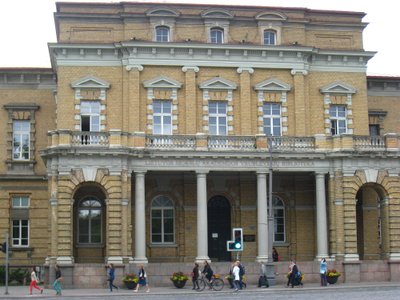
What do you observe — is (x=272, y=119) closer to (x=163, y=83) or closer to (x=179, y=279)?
(x=163, y=83)

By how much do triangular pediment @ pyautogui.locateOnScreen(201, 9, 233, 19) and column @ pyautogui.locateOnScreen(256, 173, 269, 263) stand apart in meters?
10.0

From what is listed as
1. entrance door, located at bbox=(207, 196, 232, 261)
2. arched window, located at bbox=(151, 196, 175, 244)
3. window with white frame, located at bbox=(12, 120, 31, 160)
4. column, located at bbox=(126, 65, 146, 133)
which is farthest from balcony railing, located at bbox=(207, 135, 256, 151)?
window with white frame, located at bbox=(12, 120, 31, 160)

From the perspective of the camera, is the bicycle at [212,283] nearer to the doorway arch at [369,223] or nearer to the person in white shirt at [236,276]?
the person in white shirt at [236,276]

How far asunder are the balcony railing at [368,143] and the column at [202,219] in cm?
902

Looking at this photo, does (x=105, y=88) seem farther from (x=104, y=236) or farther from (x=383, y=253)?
(x=383, y=253)

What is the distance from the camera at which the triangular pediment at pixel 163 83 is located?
156ft

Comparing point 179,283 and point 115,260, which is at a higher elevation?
point 115,260

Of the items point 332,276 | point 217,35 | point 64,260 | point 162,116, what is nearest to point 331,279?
point 332,276

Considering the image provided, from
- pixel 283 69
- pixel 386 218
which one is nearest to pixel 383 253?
pixel 386 218

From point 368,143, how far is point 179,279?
1392 cm

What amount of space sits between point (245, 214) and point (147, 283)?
944cm

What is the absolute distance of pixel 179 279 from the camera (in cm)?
4153

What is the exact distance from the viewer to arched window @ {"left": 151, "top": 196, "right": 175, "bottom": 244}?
48375 millimetres

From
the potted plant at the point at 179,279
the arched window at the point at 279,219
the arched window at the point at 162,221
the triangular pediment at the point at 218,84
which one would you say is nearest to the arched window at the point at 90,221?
the arched window at the point at 162,221
